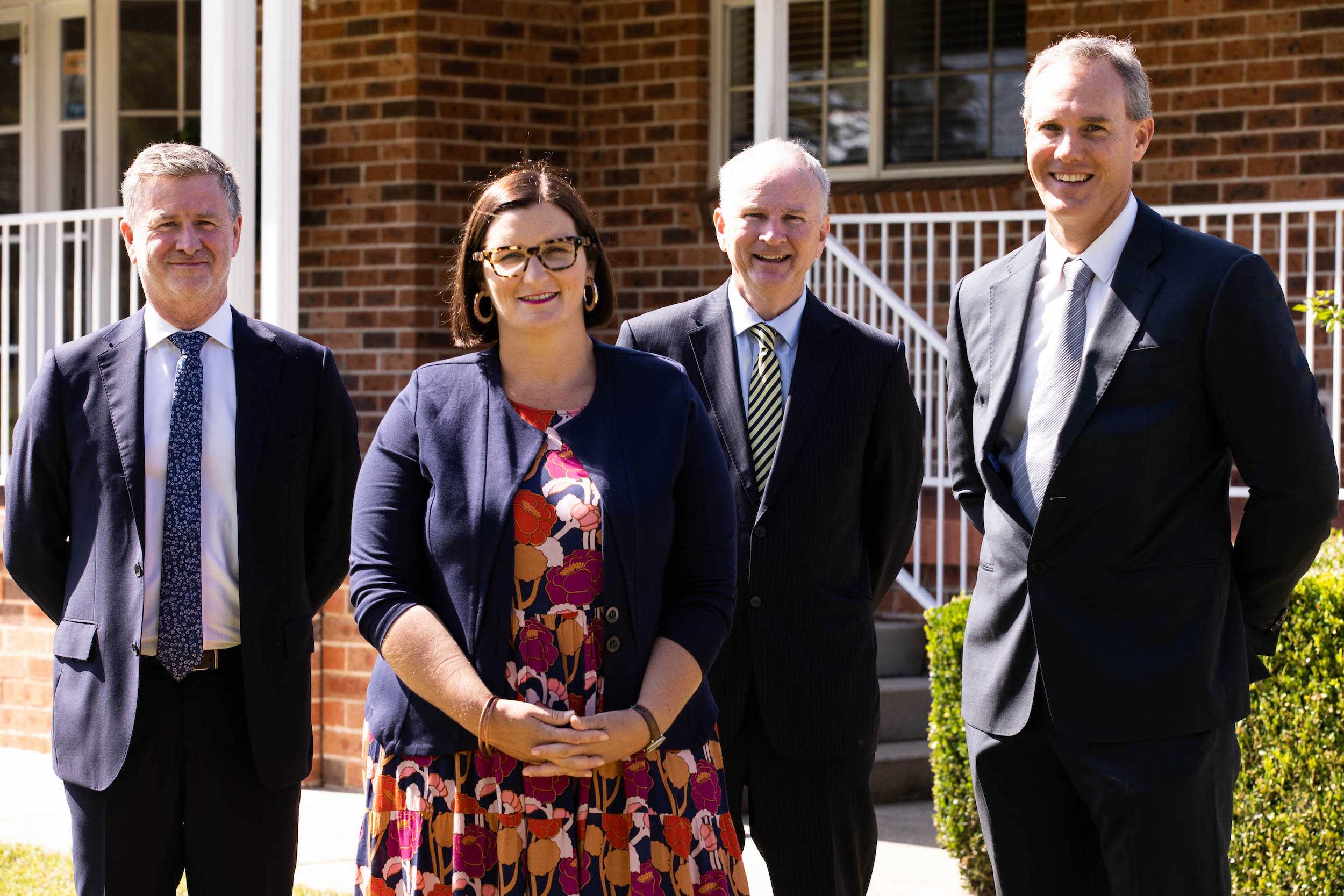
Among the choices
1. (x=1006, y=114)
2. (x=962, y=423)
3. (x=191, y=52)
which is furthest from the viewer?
(x=191, y=52)

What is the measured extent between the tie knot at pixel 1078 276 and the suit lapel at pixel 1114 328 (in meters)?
0.07

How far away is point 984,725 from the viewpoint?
337cm

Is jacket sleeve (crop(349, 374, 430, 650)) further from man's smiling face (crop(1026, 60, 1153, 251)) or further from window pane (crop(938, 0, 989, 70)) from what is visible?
window pane (crop(938, 0, 989, 70))

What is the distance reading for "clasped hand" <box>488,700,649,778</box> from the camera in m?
2.86

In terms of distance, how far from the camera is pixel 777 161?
3.83 meters

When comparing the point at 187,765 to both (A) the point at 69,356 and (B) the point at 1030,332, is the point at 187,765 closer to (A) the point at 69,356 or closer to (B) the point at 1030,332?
(A) the point at 69,356

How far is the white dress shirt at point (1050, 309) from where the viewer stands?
3293 millimetres

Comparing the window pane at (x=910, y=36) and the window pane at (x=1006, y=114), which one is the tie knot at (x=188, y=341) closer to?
the window pane at (x=1006, y=114)

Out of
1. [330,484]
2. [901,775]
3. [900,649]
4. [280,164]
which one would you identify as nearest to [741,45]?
[280,164]

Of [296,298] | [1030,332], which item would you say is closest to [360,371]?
[296,298]

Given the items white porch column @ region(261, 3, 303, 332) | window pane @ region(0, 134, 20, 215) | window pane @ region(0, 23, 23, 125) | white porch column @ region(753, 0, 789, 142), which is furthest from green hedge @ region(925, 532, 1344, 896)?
window pane @ region(0, 23, 23, 125)

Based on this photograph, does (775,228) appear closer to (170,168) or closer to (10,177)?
(170,168)

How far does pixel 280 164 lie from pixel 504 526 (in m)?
4.44

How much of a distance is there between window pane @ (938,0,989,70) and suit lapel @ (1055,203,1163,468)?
5719 mm
